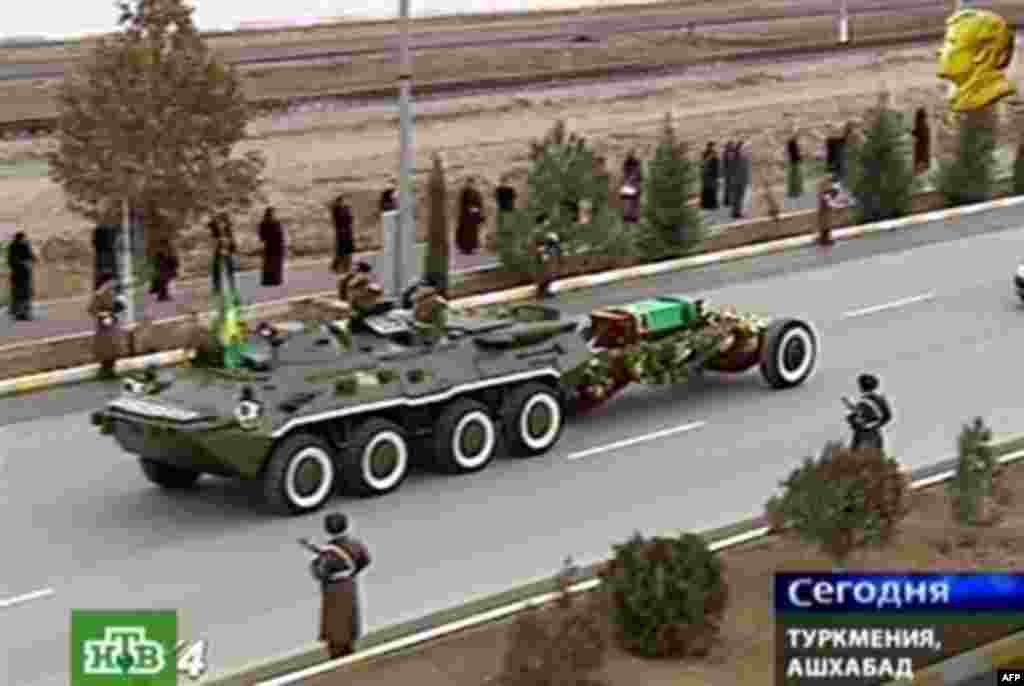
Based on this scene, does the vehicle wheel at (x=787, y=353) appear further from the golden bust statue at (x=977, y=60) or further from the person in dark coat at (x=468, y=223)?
the person in dark coat at (x=468, y=223)

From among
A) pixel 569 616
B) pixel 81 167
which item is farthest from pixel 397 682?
pixel 81 167

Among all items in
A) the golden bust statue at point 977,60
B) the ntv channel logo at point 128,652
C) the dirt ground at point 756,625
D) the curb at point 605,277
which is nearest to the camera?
the ntv channel logo at point 128,652

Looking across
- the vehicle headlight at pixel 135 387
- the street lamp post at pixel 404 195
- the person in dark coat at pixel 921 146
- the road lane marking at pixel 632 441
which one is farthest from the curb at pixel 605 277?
the road lane marking at pixel 632 441

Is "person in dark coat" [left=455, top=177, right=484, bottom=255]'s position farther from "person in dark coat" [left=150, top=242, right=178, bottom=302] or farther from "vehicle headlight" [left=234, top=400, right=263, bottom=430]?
"vehicle headlight" [left=234, top=400, right=263, bottom=430]

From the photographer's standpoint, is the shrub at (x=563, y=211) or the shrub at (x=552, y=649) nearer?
the shrub at (x=552, y=649)

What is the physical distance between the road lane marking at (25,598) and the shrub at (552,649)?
5.25 m

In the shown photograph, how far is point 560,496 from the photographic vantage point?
20656 mm

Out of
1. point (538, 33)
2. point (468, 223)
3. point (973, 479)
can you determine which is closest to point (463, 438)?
point (973, 479)

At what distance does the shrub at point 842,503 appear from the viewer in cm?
1614

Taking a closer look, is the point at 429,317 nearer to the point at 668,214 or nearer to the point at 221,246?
the point at 221,246

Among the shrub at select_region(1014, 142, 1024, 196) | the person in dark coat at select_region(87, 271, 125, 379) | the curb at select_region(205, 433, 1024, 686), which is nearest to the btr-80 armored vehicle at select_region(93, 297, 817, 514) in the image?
the curb at select_region(205, 433, 1024, 686)

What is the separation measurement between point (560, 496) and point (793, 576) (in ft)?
18.5

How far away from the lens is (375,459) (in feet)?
66.7

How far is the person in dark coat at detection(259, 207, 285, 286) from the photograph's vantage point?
3034 centimetres
